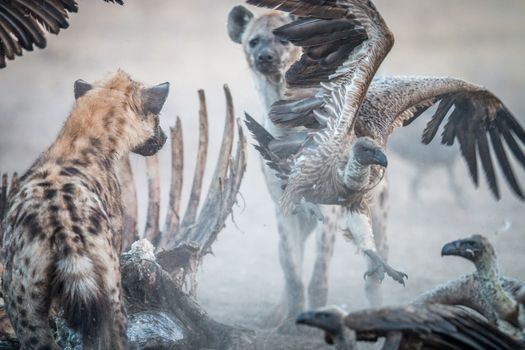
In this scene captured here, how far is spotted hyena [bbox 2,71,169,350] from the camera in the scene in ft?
8.95

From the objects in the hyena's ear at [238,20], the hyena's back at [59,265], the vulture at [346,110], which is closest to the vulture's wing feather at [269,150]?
the vulture at [346,110]

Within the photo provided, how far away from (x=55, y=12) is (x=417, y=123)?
238 inches

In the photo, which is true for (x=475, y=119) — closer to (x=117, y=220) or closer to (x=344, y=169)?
(x=344, y=169)

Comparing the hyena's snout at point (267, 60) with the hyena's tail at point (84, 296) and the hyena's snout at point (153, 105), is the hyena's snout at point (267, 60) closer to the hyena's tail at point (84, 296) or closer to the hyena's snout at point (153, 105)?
the hyena's snout at point (153, 105)

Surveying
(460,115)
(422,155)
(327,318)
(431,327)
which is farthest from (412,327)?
(422,155)

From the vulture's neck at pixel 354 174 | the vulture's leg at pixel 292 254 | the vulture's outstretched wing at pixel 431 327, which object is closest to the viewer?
the vulture's outstretched wing at pixel 431 327

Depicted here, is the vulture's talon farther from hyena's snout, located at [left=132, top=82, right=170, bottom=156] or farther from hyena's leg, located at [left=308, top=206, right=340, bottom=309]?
hyena's snout, located at [left=132, top=82, right=170, bottom=156]

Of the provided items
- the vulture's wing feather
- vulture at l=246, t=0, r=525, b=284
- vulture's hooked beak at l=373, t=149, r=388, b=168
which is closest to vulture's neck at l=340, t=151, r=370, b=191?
vulture at l=246, t=0, r=525, b=284

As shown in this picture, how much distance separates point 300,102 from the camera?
165 inches

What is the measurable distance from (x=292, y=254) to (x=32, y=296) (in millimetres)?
2779

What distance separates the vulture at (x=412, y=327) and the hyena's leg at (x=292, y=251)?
288cm

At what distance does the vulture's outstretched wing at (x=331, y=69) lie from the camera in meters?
3.78

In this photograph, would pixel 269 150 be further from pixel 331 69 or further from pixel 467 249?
pixel 467 249

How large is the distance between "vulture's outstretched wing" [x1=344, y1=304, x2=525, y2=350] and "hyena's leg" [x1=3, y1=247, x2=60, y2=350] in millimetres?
1066
